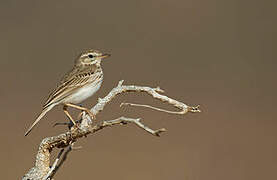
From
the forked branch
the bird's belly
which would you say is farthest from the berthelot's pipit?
the forked branch

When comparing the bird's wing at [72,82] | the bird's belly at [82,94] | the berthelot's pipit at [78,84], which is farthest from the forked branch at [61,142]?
the bird's belly at [82,94]

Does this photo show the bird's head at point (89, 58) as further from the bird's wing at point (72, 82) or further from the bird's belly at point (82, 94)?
the bird's belly at point (82, 94)

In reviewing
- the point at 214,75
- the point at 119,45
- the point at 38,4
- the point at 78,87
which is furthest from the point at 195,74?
the point at 78,87

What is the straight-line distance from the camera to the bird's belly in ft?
17.9

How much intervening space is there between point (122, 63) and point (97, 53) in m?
9.15

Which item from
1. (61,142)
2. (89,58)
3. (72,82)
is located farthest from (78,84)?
(61,142)

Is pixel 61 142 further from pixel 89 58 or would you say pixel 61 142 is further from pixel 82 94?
pixel 89 58

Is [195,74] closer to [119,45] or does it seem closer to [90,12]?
[119,45]

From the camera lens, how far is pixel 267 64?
15562 millimetres

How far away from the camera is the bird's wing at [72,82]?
517cm

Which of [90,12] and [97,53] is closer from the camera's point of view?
[97,53]

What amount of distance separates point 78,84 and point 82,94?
117 mm

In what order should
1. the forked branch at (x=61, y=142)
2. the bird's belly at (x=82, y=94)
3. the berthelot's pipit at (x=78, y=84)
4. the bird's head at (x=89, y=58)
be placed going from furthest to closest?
the bird's head at (x=89, y=58), the bird's belly at (x=82, y=94), the berthelot's pipit at (x=78, y=84), the forked branch at (x=61, y=142)

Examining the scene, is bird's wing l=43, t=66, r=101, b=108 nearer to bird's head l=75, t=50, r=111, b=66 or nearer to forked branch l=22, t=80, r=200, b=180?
bird's head l=75, t=50, r=111, b=66
